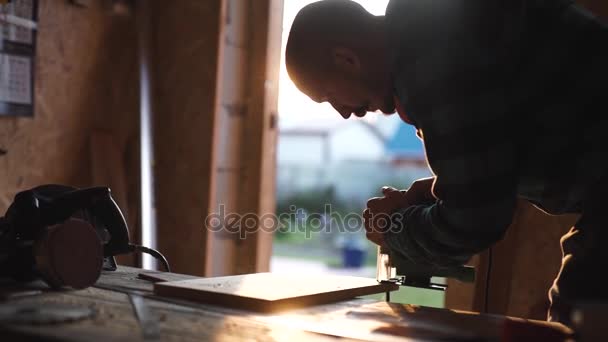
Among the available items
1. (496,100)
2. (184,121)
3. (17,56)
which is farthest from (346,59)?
(184,121)

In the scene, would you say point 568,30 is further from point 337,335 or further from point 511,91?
point 337,335

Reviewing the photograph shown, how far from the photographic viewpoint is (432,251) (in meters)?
→ 1.16

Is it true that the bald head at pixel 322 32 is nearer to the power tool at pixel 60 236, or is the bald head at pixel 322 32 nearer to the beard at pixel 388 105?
the beard at pixel 388 105

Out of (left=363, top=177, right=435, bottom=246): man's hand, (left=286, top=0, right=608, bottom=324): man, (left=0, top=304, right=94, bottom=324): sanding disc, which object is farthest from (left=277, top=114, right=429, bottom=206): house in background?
(left=0, top=304, right=94, bottom=324): sanding disc

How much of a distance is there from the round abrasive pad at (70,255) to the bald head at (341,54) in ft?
1.78

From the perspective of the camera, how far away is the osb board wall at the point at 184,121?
330 centimetres

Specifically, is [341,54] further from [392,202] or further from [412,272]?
[412,272]

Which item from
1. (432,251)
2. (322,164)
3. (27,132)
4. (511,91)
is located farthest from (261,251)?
(322,164)

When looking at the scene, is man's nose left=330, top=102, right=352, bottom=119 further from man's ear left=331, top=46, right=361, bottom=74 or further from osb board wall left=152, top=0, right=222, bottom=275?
osb board wall left=152, top=0, right=222, bottom=275

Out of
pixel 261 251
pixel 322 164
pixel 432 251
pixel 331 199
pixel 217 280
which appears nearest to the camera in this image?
pixel 432 251

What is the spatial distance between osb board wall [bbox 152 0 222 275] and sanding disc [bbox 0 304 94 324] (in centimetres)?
219

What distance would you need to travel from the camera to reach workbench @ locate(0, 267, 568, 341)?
95 centimetres

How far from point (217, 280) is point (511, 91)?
2.54 feet

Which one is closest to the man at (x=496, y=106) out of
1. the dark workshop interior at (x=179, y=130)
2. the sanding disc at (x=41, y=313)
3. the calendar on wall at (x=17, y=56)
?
the sanding disc at (x=41, y=313)
